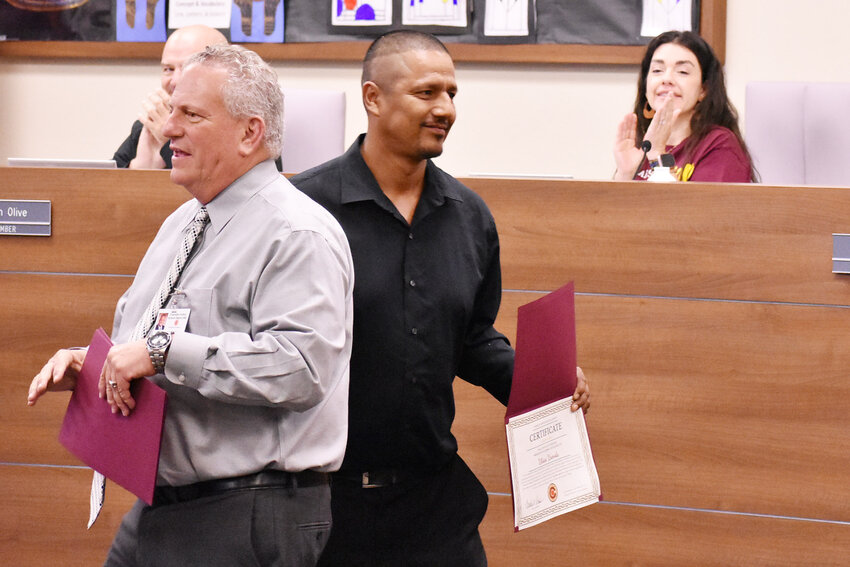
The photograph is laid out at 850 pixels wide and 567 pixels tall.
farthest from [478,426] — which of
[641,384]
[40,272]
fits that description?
[40,272]

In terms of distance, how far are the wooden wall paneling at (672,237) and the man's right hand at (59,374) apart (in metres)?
1.22

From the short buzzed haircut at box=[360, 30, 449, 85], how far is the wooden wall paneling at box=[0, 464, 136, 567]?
1309 mm

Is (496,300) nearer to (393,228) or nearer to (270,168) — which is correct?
(393,228)

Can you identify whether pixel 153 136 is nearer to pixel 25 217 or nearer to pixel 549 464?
pixel 25 217

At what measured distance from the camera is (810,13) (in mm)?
3967

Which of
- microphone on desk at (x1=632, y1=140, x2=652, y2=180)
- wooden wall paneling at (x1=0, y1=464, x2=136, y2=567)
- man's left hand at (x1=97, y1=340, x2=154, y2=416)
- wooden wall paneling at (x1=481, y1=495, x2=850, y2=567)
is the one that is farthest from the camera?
microphone on desk at (x1=632, y1=140, x2=652, y2=180)

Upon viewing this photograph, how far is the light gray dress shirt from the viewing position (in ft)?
4.30

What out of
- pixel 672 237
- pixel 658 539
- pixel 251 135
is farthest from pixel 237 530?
pixel 672 237

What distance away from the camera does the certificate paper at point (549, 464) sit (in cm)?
170

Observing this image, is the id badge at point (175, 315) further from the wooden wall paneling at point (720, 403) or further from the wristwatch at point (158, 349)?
the wooden wall paneling at point (720, 403)

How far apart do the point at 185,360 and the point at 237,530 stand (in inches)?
10.1

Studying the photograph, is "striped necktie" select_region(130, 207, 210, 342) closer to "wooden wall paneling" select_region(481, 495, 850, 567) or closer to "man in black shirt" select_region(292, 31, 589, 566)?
"man in black shirt" select_region(292, 31, 589, 566)

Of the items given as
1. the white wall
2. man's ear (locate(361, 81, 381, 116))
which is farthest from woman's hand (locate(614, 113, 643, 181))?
man's ear (locate(361, 81, 381, 116))

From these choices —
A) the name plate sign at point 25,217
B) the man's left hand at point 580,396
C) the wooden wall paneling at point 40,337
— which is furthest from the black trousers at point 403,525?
the name plate sign at point 25,217
